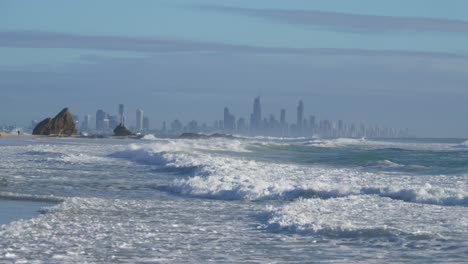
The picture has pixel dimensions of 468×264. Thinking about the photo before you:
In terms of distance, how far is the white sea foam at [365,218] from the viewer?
1236cm

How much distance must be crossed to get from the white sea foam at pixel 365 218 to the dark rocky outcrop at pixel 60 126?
76152 mm

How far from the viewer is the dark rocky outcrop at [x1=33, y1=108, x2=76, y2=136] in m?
90.4

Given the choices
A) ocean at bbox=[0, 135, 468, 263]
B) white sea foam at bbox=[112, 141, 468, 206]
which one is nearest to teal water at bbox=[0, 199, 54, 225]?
ocean at bbox=[0, 135, 468, 263]

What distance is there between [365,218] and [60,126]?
79707 mm

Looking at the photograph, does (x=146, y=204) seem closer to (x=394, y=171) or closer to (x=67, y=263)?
(x=67, y=263)

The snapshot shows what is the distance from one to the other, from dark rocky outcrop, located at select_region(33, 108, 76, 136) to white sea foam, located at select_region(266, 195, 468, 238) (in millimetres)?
76152

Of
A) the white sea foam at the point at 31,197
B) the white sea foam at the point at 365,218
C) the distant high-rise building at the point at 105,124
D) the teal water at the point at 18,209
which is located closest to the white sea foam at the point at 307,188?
the white sea foam at the point at 365,218

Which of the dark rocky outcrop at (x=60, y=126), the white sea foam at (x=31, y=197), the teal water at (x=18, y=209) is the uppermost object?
the dark rocky outcrop at (x=60, y=126)

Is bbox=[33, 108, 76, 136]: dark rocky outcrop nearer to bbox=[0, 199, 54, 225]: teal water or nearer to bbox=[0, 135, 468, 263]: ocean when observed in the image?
bbox=[0, 135, 468, 263]: ocean

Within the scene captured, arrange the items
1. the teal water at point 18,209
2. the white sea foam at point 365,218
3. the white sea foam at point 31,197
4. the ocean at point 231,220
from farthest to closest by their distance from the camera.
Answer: the white sea foam at point 31,197, the teal water at point 18,209, the white sea foam at point 365,218, the ocean at point 231,220

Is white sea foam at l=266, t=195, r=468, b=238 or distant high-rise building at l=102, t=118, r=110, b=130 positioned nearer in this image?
white sea foam at l=266, t=195, r=468, b=238

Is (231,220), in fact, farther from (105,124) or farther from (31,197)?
(105,124)

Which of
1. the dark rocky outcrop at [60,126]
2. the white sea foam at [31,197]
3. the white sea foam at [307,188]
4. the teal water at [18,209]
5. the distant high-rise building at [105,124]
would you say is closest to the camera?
the teal water at [18,209]

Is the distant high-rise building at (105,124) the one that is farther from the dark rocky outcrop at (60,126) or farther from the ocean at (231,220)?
the ocean at (231,220)
